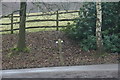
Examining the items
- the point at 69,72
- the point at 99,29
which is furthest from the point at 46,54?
the point at 69,72

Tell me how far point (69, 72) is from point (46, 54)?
2700 mm

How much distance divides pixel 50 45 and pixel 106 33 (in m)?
2.43

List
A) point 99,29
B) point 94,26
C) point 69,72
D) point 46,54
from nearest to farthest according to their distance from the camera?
point 69,72
point 99,29
point 46,54
point 94,26

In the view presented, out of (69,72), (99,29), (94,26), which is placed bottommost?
(69,72)

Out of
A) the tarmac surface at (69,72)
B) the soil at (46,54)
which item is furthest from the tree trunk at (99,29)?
the tarmac surface at (69,72)

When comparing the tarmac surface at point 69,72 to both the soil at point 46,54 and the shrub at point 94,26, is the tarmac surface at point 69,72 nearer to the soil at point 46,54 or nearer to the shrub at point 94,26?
the soil at point 46,54

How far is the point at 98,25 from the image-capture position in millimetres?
9586

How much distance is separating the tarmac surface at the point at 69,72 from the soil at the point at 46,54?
0.61 meters

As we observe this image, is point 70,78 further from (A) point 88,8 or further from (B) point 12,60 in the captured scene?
(A) point 88,8

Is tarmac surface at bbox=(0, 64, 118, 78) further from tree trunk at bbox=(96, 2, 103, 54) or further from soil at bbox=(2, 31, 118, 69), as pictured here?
tree trunk at bbox=(96, 2, 103, 54)

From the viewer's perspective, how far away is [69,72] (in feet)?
24.4

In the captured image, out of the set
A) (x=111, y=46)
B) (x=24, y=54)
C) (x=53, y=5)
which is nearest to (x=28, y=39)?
(x=24, y=54)

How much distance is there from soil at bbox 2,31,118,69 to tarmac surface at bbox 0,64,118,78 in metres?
0.61

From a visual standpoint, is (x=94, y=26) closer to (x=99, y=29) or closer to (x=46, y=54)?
(x=99, y=29)
